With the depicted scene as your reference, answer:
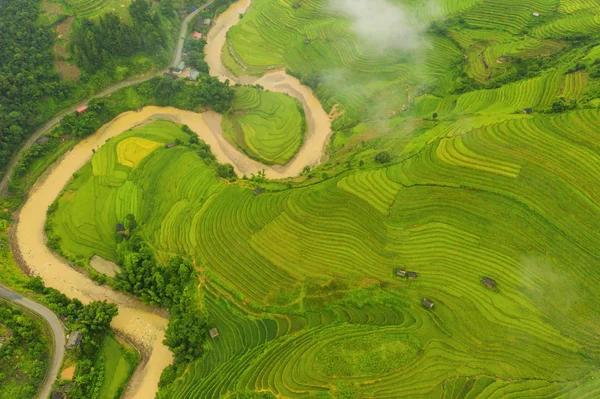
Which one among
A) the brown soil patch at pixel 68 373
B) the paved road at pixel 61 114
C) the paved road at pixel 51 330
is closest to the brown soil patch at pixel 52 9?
the paved road at pixel 61 114

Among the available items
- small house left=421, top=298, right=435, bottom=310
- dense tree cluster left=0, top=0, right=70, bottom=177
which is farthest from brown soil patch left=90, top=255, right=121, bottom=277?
small house left=421, top=298, right=435, bottom=310

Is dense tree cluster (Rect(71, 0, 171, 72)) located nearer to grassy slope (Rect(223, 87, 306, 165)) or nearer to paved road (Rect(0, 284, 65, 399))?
grassy slope (Rect(223, 87, 306, 165))

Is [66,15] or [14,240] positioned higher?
[66,15]

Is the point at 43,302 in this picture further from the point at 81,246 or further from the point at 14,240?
the point at 14,240

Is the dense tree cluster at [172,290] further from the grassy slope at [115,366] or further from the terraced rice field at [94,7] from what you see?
the terraced rice field at [94,7]

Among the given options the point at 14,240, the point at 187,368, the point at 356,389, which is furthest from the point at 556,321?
the point at 14,240

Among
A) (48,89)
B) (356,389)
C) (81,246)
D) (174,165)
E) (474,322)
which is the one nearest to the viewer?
(356,389)
